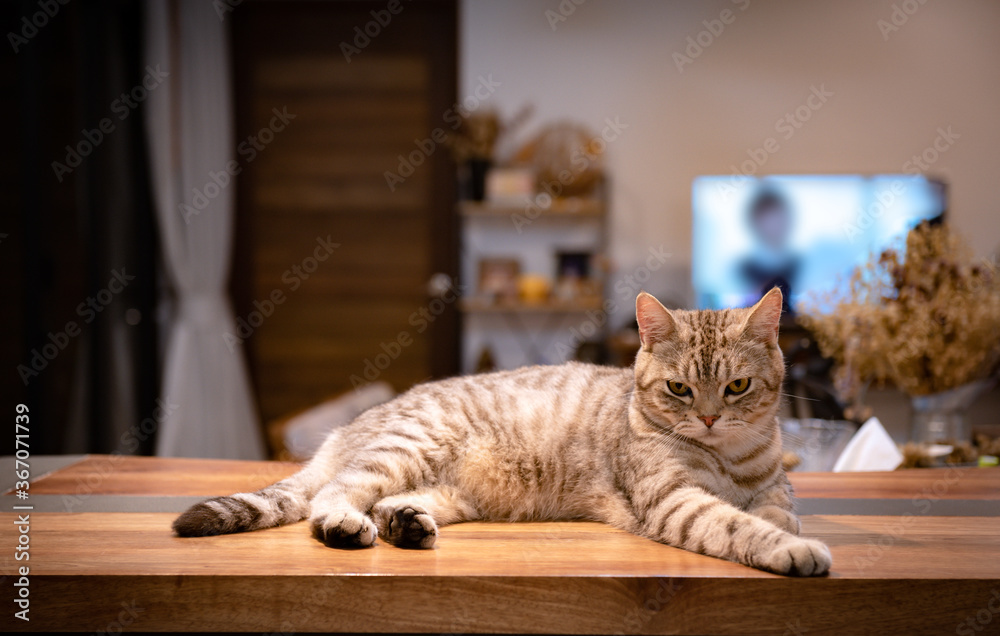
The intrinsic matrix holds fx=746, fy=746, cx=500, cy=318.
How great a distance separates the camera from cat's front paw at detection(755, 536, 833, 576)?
0.88 meters

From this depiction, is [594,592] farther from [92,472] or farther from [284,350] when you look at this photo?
[284,350]

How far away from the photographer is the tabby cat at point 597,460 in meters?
1.06

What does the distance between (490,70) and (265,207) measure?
168 cm

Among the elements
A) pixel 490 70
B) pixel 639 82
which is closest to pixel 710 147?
pixel 639 82

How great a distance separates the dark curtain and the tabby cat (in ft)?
8.24

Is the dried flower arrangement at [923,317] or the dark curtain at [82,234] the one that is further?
the dark curtain at [82,234]

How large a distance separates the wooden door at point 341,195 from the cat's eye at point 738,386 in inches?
147

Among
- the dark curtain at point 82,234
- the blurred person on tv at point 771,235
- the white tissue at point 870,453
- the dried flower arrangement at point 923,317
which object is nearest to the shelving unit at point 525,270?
the blurred person on tv at point 771,235

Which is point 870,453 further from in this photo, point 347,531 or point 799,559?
point 347,531

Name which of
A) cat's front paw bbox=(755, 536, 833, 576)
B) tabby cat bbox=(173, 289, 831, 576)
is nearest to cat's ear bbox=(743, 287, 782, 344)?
tabby cat bbox=(173, 289, 831, 576)

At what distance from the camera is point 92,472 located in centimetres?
143

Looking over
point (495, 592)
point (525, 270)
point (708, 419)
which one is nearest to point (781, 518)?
point (708, 419)

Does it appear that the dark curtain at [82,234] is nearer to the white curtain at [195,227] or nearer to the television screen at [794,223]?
the white curtain at [195,227]

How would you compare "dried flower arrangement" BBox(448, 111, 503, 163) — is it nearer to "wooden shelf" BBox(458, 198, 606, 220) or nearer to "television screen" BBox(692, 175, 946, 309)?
"wooden shelf" BBox(458, 198, 606, 220)
